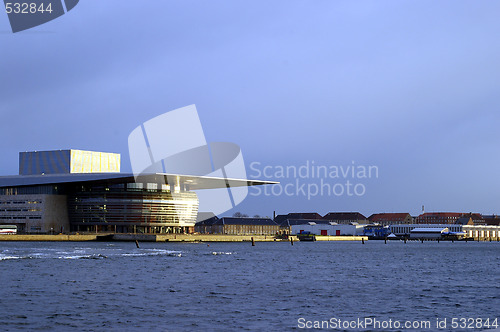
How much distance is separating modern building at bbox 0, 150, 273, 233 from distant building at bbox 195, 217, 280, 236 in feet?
103

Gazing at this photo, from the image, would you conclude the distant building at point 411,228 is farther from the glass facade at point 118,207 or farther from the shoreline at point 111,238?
the glass facade at point 118,207

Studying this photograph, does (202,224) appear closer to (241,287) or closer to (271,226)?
(271,226)

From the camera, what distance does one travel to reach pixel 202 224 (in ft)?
567

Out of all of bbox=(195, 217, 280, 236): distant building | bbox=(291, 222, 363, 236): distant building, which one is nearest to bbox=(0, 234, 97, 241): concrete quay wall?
bbox=(195, 217, 280, 236): distant building

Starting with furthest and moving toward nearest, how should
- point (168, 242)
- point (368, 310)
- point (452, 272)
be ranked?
point (168, 242)
point (452, 272)
point (368, 310)

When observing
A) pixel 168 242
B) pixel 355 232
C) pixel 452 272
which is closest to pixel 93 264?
pixel 452 272

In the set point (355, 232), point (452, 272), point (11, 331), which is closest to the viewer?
point (11, 331)

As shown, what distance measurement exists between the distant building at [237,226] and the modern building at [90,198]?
103 ft

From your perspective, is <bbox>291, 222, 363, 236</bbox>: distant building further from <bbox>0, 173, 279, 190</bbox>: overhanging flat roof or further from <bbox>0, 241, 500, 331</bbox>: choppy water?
<bbox>0, 241, 500, 331</bbox>: choppy water

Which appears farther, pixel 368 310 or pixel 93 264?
pixel 93 264

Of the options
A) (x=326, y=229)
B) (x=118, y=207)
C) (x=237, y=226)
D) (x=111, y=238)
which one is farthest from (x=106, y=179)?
(x=326, y=229)

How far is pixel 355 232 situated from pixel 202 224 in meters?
46.5

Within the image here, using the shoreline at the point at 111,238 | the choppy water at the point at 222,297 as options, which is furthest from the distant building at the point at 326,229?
the choppy water at the point at 222,297

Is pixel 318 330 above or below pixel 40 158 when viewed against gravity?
below
